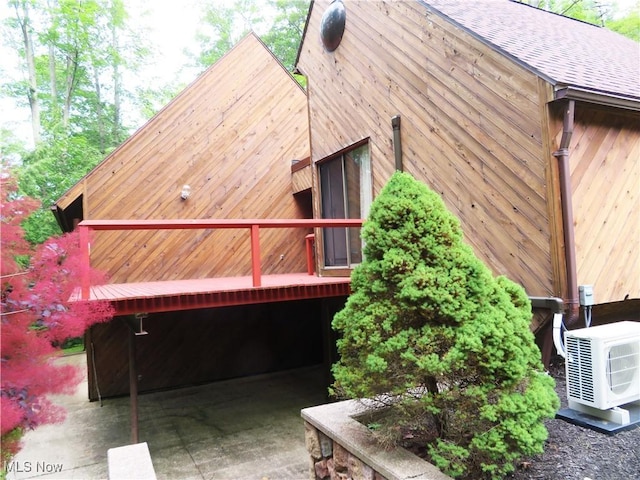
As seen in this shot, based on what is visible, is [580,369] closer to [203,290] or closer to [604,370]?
[604,370]

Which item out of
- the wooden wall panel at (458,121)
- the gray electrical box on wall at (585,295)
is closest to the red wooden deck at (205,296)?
the wooden wall panel at (458,121)

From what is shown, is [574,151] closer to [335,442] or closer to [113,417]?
[335,442]

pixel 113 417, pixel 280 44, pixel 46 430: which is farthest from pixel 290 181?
pixel 280 44

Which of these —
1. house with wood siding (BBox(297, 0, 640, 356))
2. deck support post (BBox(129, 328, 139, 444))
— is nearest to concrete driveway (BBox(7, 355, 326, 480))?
deck support post (BBox(129, 328, 139, 444))

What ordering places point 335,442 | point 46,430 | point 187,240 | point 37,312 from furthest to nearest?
point 187,240 < point 46,430 < point 335,442 < point 37,312

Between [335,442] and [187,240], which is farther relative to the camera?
[187,240]

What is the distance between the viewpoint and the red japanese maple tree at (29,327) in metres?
1.86

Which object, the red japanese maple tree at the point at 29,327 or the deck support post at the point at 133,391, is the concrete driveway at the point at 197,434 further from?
the red japanese maple tree at the point at 29,327

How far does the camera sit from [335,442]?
2.71 meters

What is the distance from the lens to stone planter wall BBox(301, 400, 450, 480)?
212cm

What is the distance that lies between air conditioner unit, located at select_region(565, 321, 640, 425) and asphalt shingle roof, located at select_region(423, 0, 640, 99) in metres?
1.88

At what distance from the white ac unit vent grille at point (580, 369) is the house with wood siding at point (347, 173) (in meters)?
0.55

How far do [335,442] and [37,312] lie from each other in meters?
1.92

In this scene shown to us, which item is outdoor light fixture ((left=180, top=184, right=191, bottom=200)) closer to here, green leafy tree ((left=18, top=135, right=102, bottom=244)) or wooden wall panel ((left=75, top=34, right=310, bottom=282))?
wooden wall panel ((left=75, top=34, right=310, bottom=282))
